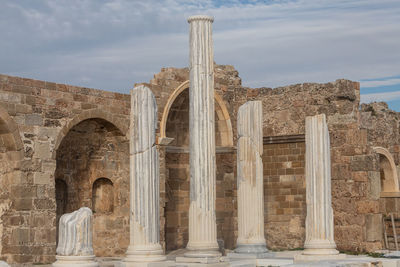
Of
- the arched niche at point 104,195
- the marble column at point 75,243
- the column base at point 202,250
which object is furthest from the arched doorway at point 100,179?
the marble column at point 75,243

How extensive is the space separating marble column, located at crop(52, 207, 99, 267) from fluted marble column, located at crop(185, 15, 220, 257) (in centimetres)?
201

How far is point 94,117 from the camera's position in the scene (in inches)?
616

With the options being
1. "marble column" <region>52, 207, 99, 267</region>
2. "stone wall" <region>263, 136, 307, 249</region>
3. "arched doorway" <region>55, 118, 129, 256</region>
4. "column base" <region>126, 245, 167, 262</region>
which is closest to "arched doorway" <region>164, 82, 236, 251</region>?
"stone wall" <region>263, 136, 307, 249</region>

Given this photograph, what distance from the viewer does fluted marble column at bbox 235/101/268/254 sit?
1357 cm

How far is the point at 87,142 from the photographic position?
1655 centimetres

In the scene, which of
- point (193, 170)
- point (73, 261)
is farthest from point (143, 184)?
point (73, 261)

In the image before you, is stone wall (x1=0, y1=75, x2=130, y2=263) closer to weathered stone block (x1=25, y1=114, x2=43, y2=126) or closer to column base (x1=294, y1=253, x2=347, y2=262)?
weathered stone block (x1=25, y1=114, x2=43, y2=126)

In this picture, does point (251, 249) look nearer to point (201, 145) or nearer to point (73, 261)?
point (201, 145)

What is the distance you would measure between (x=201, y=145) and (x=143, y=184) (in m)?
1.24

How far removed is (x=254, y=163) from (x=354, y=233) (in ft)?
15.9

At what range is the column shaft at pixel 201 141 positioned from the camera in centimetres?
1120

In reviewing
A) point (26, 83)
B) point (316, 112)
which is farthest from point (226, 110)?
point (26, 83)

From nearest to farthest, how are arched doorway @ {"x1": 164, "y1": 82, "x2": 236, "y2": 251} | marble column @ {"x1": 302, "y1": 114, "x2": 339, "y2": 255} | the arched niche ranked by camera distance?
marble column @ {"x1": 302, "y1": 114, "x2": 339, "y2": 255}
the arched niche
arched doorway @ {"x1": 164, "y1": 82, "x2": 236, "y2": 251}

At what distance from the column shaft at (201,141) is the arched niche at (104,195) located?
19.5ft
